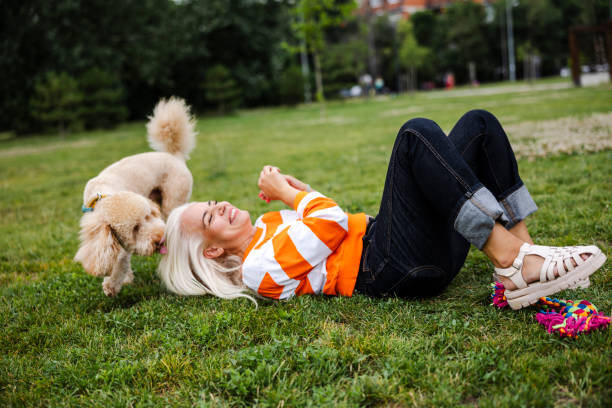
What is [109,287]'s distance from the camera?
3.43m

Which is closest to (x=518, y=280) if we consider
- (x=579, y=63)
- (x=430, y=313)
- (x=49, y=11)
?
(x=430, y=313)

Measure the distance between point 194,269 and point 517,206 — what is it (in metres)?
2.11

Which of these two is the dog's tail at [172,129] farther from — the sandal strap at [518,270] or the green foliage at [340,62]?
the green foliage at [340,62]

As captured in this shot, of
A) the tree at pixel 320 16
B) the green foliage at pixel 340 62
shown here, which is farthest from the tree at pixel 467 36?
the tree at pixel 320 16

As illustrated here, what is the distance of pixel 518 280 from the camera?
A: 2246 mm

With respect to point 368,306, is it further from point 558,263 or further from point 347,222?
point 558,263

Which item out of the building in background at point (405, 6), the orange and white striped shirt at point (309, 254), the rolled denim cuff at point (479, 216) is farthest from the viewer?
the building in background at point (405, 6)

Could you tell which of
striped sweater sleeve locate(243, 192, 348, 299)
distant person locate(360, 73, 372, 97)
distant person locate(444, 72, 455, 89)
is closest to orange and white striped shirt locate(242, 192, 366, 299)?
striped sweater sleeve locate(243, 192, 348, 299)

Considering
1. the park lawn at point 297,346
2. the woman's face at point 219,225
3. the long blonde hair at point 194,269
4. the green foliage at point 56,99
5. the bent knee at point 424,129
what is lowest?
the park lawn at point 297,346

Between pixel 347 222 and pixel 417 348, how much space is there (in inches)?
34.1

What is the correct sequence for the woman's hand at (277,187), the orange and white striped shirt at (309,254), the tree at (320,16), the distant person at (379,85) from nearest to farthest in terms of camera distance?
the orange and white striped shirt at (309,254), the woman's hand at (277,187), the tree at (320,16), the distant person at (379,85)

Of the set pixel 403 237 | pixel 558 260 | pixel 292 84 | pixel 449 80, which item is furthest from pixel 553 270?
pixel 449 80

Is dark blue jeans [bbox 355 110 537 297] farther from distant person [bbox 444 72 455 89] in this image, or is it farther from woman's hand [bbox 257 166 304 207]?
distant person [bbox 444 72 455 89]

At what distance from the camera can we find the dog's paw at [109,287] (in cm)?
342
